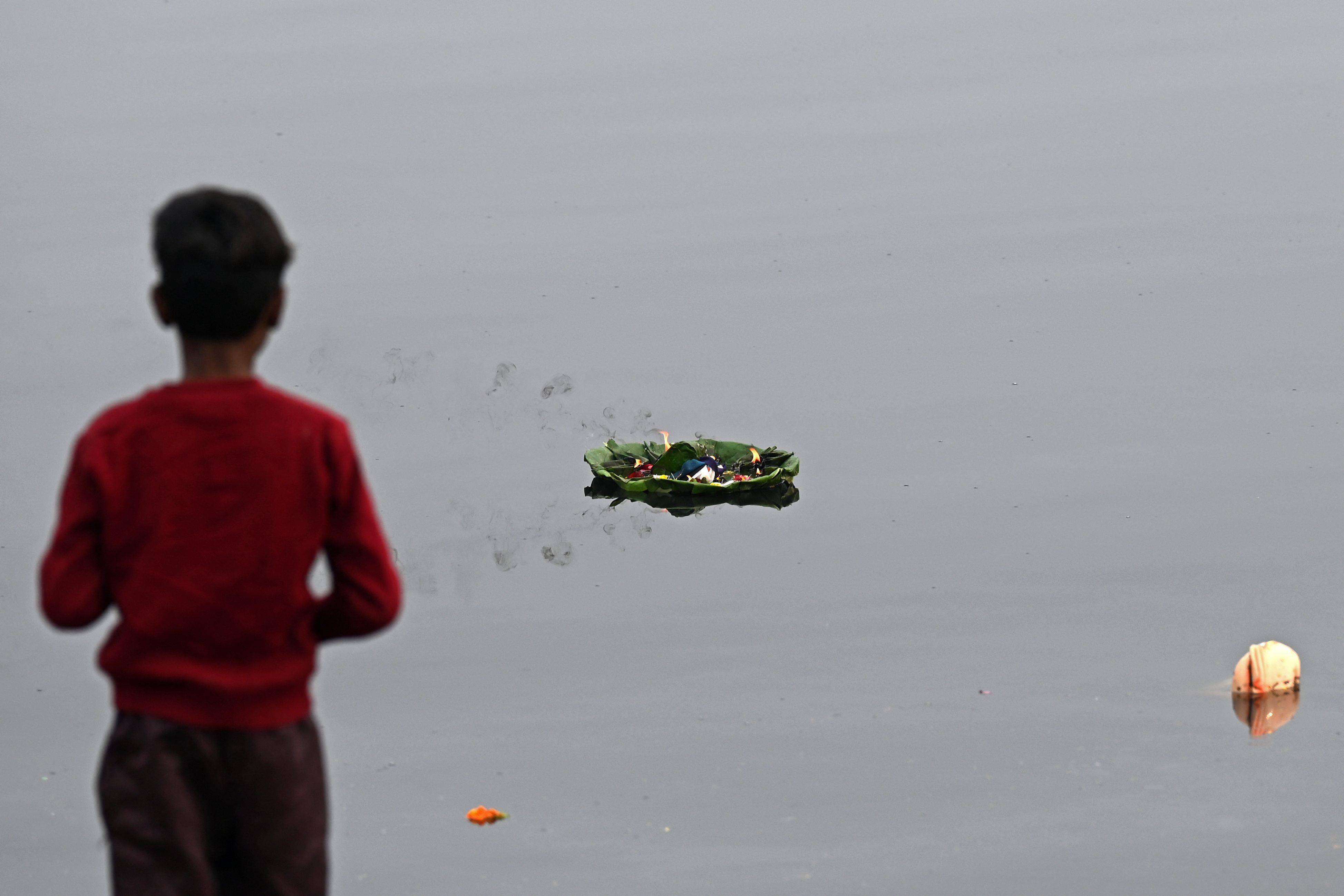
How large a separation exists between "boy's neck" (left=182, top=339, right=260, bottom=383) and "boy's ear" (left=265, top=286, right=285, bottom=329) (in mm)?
46

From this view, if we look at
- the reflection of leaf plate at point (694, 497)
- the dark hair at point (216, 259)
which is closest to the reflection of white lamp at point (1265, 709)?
the reflection of leaf plate at point (694, 497)

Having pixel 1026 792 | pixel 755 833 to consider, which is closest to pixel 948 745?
pixel 1026 792

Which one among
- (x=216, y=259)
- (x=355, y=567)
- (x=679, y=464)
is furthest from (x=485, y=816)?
(x=679, y=464)

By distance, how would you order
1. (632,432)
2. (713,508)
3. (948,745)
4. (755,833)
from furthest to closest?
(632,432) < (713,508) < (948,745) < (755,833)

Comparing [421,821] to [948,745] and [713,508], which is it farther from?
[713,508]

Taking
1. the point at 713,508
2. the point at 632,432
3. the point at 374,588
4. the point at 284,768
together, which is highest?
the point at 632,432

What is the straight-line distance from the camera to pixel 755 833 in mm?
5012

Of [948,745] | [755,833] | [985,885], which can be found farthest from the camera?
[948,745]

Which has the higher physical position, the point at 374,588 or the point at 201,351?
the point at 201,351

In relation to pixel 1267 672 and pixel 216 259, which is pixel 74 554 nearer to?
pixel 216 259

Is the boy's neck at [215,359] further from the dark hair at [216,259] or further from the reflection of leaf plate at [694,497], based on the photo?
the reflection of leaf plate at [694,497]

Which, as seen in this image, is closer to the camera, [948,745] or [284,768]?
[284,768]

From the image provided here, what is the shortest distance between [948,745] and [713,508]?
9.54ft

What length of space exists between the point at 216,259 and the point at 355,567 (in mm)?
480
